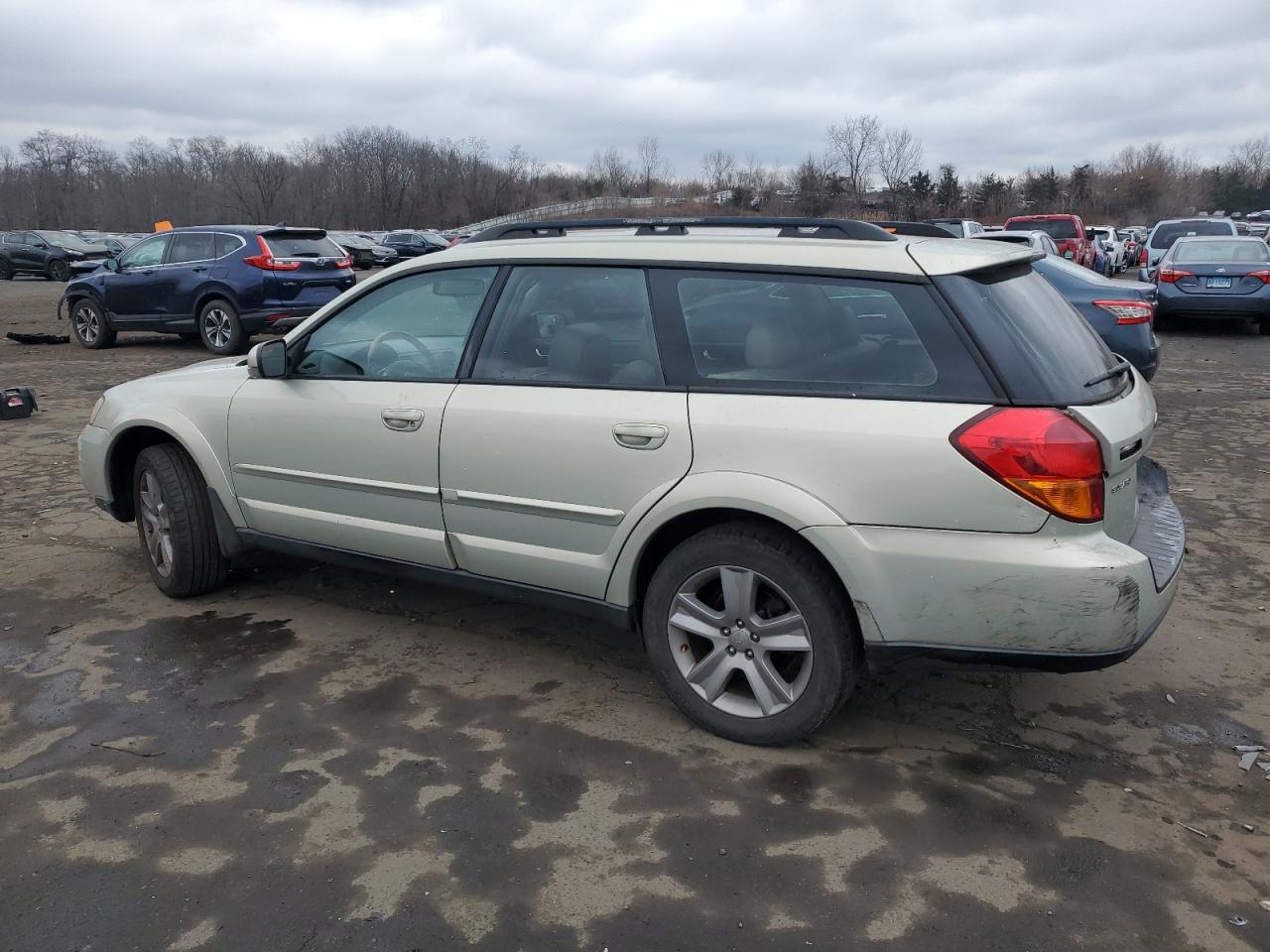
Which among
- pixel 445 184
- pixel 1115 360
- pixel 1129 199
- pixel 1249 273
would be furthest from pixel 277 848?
pixel 445 184

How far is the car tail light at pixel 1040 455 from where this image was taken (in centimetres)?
294

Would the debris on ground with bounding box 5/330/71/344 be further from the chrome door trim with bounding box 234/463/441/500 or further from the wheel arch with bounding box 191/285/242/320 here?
the chrome door trim with bounding box 234/463/441/500

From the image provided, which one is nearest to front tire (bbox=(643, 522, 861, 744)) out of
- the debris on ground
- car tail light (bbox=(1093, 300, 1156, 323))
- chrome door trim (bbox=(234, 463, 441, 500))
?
chrome door trim (bbox=(234, 463, 441, 500))

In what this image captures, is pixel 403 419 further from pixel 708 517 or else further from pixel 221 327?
pixel 221 327

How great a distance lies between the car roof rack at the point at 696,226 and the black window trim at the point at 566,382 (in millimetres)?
241

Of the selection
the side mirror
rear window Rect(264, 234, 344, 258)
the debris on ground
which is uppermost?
rear window Rect(264, 234, 344, 258)

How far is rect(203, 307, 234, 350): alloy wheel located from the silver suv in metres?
9.57

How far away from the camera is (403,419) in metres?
3.99

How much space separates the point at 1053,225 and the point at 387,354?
23124 mm

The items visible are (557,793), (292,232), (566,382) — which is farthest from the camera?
(292,232)

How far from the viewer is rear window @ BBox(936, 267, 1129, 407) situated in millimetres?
3051

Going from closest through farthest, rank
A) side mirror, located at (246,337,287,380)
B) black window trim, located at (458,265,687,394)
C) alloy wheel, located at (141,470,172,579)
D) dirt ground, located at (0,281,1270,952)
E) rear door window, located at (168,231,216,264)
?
1. dirt ground, located at (0,281,1270,952)
2. black window trim, located at (458,265,687,394)
3. side mirror, located at (246,337,287,380)
4. alloy wheel, located at (141,470,172,579)
5. rear door window, located at (168,231,216,264)

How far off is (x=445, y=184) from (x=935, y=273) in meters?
95.4

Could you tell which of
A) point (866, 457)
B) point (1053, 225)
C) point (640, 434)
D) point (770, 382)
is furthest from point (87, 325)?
point (1053, 225)
